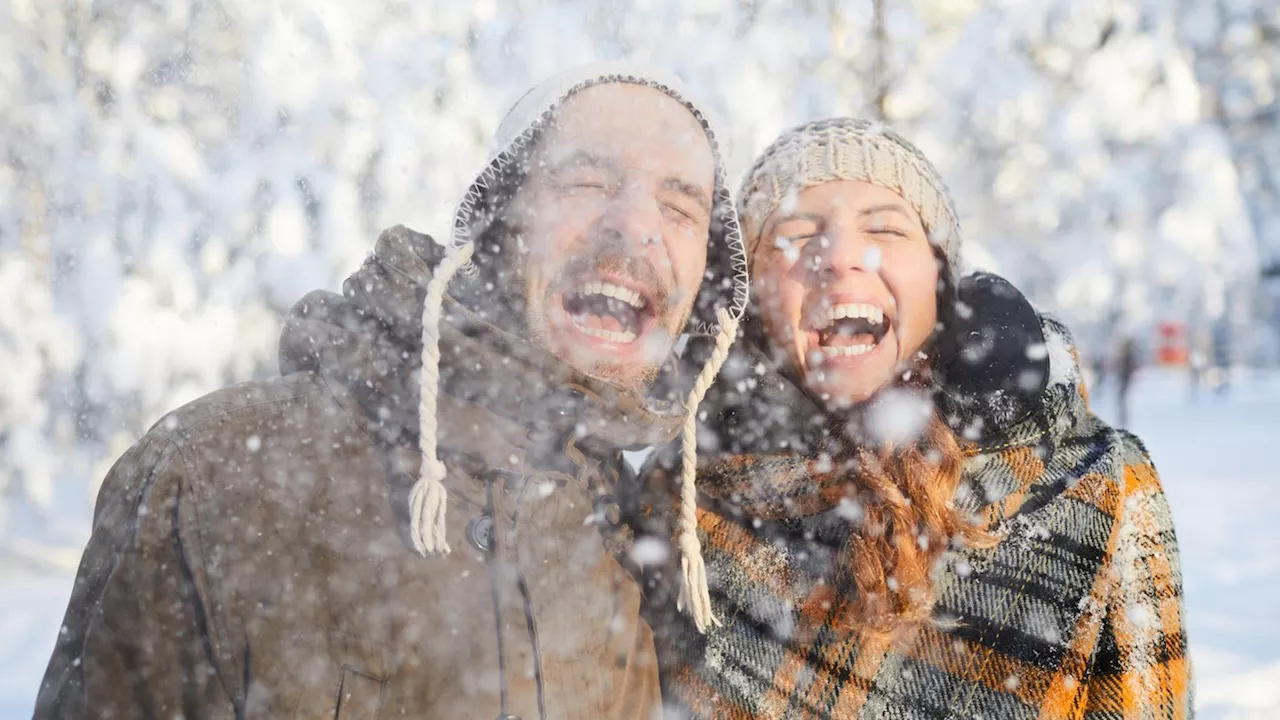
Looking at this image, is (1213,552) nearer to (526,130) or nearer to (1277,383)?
(526,130)

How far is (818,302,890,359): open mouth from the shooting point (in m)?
2.15

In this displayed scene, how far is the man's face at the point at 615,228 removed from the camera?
2.02m

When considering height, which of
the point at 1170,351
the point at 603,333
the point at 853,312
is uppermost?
the point at 1170,351

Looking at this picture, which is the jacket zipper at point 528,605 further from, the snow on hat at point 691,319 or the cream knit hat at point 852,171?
the cream knit hat at point 852,171

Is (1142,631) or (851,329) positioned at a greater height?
(851,329)

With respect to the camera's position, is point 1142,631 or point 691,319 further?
point 691,319

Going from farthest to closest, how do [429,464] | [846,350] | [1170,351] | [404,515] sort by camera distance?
[1170,351] < [846,350] < [404,515] < [429,464]

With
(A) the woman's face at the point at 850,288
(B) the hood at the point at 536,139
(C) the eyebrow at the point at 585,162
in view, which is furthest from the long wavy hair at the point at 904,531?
(C) the eyebrow at the point at 585,162

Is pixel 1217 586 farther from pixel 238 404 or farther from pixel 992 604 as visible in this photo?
pixel 238 404

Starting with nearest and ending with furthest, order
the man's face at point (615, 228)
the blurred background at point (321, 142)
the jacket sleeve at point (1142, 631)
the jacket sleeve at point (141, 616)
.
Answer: the jacket sleeve at point (141, 616) < the jacket sleeve at point (1142, 631) < the man's face at point (615, 228) < the blurred background at point (321, 142)

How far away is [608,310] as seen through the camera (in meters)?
2.16

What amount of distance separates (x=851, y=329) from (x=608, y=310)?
2.06 ft

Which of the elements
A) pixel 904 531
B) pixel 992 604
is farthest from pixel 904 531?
pixel 992 604

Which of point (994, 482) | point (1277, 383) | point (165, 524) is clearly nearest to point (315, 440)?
point (165, 524)
